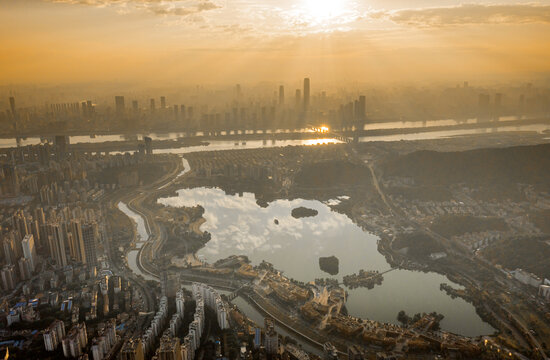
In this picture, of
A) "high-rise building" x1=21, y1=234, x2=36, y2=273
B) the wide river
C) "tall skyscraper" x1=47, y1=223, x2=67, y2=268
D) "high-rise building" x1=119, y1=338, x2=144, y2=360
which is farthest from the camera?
"tall skyscraper" x1=47, y1=223, x2=67, y2=268

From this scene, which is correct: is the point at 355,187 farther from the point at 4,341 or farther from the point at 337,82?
the point at 337,82

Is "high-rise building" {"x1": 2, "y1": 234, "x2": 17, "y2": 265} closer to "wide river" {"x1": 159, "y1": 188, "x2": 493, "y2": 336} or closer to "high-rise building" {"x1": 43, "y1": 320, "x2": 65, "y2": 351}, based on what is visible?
"high-rise building" {"x1": 43, "y1": 320, "x2": 65, "y2": 351}

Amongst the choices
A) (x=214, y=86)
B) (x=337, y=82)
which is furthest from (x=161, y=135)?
(x=337, y=82)

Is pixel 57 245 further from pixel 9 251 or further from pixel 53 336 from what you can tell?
pixel 53 336

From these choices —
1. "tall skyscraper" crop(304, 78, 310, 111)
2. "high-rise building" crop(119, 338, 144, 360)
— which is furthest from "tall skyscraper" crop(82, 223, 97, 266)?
"tall skyscraper" crop(304, 78, 310, 111)

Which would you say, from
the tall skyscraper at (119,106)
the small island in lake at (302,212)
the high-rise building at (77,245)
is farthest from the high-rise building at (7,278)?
the tall skyscraper at (119,106)

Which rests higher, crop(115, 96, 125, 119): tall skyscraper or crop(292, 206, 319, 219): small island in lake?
crop(115, 96, 125, 119): tall skyscraper
